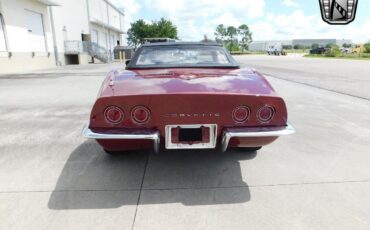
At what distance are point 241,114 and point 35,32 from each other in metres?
20.9

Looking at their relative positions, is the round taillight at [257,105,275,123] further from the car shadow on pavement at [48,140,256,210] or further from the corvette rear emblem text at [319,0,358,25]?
the corvette rear emblem text at [319,0,358,25]

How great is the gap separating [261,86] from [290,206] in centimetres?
110

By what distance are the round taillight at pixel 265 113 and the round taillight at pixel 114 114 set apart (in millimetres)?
1238

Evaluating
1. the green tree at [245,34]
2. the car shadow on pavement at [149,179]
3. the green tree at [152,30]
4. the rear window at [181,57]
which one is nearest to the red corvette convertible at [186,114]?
the car shadow on pavement at [149,179]

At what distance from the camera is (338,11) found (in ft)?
14.6

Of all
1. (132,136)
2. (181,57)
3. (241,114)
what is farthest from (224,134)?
(181,57)

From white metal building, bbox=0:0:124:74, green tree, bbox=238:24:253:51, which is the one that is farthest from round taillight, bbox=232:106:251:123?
green tree, bbox=238:24:253:51

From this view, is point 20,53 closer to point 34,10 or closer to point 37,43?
point 37,43

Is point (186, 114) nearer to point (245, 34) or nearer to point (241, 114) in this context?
point (241, 114)

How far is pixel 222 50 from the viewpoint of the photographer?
13.3 ft

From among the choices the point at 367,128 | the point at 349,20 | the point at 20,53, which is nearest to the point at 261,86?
the point at 349,20

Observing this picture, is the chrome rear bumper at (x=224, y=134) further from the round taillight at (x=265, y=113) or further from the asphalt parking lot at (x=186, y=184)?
the asphalt parking lot at (x=186, y=184)

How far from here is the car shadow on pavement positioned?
258 centimetres

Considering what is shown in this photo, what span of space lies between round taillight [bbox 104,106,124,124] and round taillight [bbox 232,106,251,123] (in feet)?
3.30
